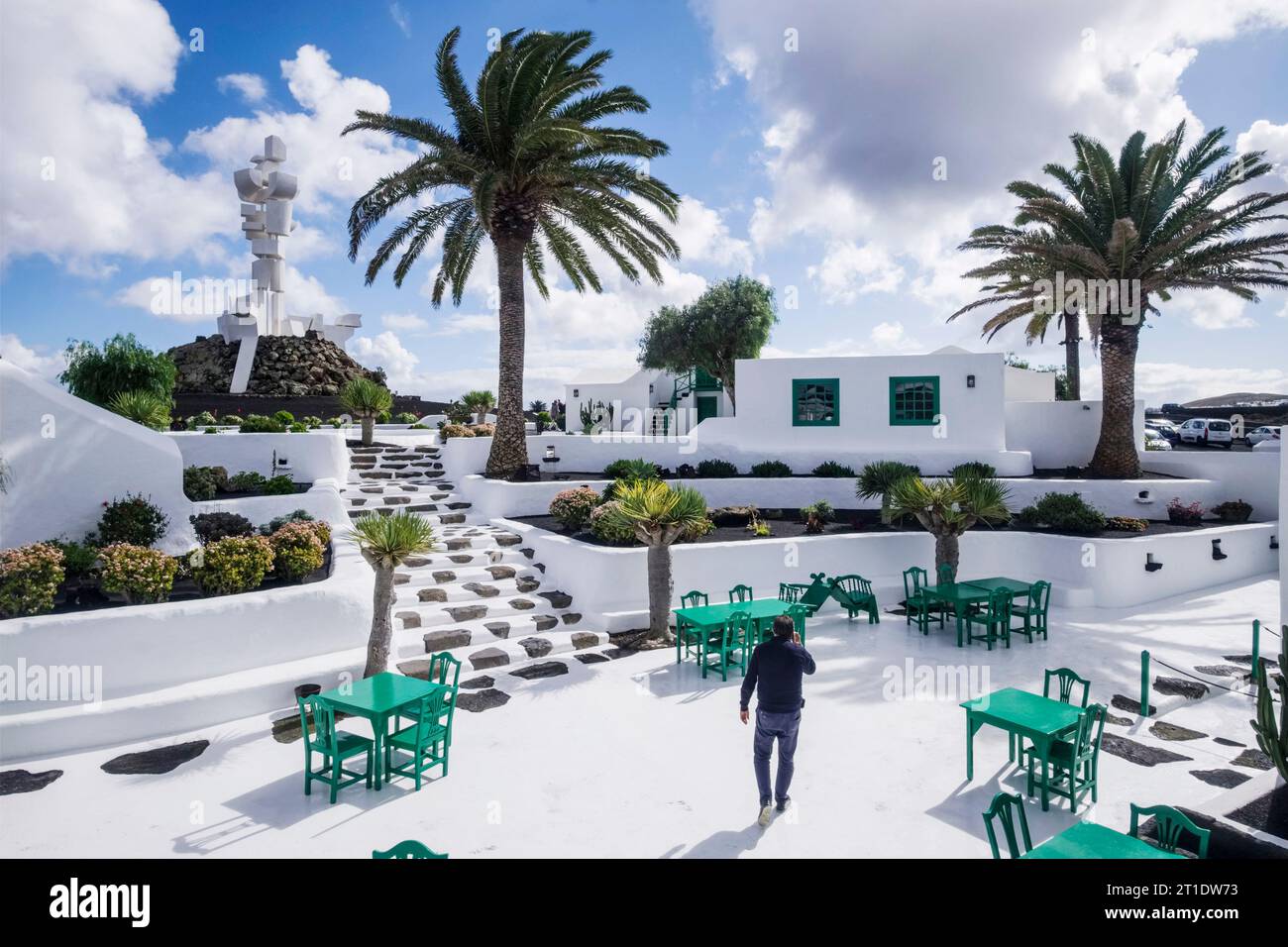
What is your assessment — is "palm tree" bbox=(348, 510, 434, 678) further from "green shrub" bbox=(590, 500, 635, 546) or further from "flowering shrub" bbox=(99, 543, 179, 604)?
"green shrub" bbox=(590, 500, 635, 546)

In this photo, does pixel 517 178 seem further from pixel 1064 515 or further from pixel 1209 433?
pixel 1209 433

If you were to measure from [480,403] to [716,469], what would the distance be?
10039 mm

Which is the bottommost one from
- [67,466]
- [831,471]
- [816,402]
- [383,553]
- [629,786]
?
[629,786]

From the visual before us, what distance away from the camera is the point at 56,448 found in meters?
9.31

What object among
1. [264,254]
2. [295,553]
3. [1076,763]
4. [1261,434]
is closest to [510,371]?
[295,553]

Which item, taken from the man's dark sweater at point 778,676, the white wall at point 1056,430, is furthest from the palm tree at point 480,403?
the man's dark sweater at point 778,676

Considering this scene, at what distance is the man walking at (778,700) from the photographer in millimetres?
5332

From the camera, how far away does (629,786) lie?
591 cm

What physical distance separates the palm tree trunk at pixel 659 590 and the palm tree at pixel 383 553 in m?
3.46

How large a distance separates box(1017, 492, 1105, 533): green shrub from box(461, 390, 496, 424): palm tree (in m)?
16.5

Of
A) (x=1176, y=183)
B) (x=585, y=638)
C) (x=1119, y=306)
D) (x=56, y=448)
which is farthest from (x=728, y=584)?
(x=1176, y=183)

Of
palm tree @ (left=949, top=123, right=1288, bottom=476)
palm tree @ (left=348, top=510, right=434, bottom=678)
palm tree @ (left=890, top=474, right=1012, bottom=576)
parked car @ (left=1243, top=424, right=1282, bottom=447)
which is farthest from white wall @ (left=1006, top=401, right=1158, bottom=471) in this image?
palm tree @ (left=348, top=510, right=434, bottom=678)
